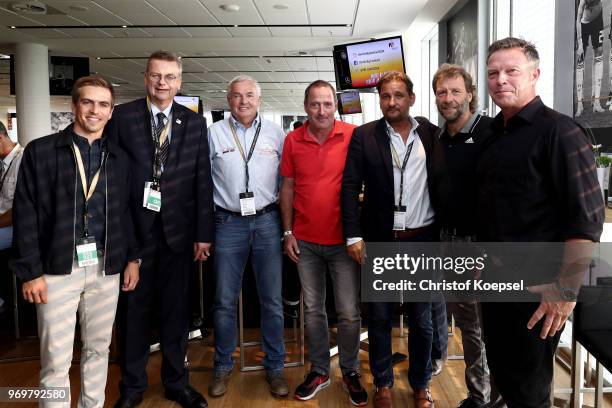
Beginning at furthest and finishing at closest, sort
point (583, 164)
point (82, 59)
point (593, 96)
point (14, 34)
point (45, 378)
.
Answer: point (82, 59) → point (14, 34) → point (593, 96) → point (45, 378) → point (583, 164)

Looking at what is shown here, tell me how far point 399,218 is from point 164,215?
1.10 metres

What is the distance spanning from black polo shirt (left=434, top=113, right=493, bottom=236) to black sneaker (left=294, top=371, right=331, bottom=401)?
1.07 metres

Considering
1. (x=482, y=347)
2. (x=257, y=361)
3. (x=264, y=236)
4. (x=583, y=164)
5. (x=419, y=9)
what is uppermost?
(x=419, y=9)

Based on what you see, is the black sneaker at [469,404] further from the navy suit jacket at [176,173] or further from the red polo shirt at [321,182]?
the navy suit jacket at [176,173]

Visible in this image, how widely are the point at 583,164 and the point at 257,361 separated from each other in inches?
90.6

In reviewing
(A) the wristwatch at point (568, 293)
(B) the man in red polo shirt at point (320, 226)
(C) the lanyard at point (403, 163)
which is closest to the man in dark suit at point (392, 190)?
(C) the lanyard at point (403, 163)

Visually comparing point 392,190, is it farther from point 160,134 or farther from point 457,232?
point 160,134

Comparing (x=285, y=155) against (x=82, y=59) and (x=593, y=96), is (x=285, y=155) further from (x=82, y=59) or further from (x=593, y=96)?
(x=82, y=59)

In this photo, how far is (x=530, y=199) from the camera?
1.52m

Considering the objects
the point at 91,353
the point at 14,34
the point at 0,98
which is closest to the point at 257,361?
the point at 91,353

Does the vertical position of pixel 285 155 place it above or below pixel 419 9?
below

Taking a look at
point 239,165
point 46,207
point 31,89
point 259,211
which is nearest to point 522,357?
point 259,211

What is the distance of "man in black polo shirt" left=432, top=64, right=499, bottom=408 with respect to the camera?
83.9 inches

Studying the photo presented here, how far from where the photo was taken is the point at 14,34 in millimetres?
8297
